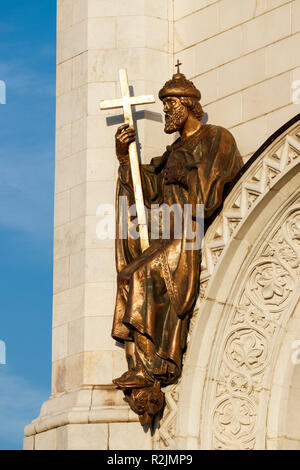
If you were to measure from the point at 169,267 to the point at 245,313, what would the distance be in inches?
31.3

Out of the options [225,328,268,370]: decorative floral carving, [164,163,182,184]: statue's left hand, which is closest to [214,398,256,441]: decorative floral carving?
[225,328,268,370]: decorative floral carving

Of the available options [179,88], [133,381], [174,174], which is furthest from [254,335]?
[179,88]

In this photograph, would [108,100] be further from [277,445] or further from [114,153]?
[277,445]

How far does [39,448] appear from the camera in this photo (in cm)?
1520

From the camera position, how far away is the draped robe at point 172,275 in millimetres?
14695

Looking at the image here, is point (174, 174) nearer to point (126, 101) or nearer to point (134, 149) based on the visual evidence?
point (134, 149)

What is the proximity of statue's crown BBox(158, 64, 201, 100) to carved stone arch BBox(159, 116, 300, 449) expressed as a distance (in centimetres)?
97

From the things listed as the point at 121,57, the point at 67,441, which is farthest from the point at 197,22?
the point at 67,441

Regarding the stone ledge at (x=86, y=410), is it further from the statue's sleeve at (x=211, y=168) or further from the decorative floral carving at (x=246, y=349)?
the statue's sleeve at (x=211, y=168)

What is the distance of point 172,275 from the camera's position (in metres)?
14.8

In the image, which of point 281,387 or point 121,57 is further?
point 121,57

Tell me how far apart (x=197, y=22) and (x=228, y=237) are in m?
2.45

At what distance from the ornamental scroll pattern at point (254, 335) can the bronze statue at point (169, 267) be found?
0.45 meters

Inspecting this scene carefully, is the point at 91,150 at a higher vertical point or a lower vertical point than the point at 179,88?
lower
